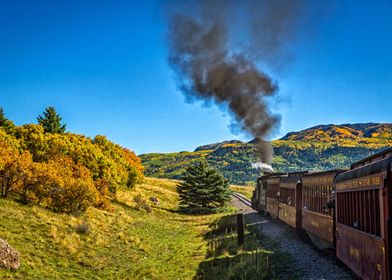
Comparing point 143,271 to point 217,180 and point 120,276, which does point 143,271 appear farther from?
point 217,180

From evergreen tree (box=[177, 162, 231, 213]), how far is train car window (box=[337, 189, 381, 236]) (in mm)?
33635

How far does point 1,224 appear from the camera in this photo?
17.2m

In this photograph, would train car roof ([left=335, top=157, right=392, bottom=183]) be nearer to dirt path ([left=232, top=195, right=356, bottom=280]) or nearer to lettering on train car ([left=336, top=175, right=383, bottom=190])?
lettering on train car ([left=336, top=175, right=383, bottom=190])

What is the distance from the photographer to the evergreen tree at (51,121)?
55144 millimetres

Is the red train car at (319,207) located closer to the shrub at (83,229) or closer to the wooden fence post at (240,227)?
the wooden fence post at (240,227)

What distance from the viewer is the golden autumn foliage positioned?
22.6 m

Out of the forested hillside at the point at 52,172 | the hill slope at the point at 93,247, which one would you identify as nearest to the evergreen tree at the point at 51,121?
the forested hillside at the point at 52,172

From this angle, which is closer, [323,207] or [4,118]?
[323,207]

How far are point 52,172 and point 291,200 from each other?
47.5ft

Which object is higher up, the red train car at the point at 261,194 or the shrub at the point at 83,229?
the red train car at the point at 261,194

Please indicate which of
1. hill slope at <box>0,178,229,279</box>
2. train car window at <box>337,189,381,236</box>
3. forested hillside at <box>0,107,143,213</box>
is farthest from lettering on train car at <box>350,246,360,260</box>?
forested hillside at <box>0,107,143,213</box>

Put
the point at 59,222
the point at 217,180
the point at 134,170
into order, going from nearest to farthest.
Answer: the point at 59,222 < the point at 217,180 < the point at 134,170

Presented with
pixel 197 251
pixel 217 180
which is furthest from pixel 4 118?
pixel 197 251

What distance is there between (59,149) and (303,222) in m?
22.5
